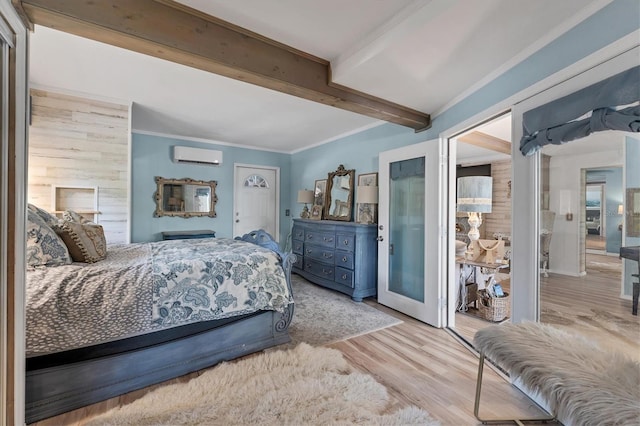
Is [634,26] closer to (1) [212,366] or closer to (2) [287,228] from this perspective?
(1) [212,366]

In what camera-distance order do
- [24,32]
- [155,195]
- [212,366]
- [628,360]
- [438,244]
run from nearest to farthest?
[628,360], [24,32], [212,366], [438,244], [155,195]

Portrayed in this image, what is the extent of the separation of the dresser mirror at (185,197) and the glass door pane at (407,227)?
317 cm

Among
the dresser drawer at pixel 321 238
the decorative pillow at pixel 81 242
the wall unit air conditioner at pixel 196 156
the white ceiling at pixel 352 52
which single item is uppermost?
the white ceiling at pixel 352 52

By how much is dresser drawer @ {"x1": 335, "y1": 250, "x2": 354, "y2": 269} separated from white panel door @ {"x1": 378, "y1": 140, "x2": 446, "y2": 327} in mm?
368

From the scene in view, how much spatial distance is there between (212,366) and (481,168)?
6.02 meters

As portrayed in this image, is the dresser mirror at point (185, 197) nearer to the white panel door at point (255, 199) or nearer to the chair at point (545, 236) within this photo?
the white panel door at point (255, 199)

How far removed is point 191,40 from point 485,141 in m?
3.77

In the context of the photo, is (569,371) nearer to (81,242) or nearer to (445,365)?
(445,365)

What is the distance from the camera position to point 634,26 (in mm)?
1154

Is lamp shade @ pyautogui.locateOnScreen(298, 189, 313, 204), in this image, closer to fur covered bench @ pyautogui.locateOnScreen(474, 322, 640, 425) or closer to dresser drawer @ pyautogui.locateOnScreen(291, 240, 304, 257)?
dresser drawer @ pyautogui.locateOnScreen(291, 240, 304, 257)

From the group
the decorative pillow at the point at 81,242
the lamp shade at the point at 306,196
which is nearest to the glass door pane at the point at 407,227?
the lamp shade at the point at 306,196

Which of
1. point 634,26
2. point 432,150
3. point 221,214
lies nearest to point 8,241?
point 634,26

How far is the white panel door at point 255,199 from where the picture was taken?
5.16 m

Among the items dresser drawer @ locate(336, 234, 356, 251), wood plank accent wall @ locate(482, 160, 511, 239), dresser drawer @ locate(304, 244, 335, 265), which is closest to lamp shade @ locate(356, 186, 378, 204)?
dresser drawer @ locate(336, 234, 356, 251)
